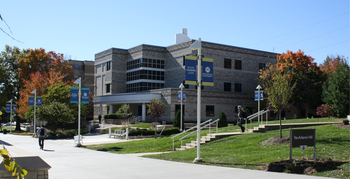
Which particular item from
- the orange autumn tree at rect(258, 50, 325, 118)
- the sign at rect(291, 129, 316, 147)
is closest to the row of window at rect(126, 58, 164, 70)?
the orange autumn tree at rect(258, 50, 325, 118)

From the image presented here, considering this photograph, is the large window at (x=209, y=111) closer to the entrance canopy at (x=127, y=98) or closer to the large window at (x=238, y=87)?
the large window at (x=238, y=87)

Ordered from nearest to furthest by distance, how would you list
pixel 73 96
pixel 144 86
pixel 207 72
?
1. pixel 207 72
2. pixel 73 96
3. pixel 144 86

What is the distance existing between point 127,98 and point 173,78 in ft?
28.0

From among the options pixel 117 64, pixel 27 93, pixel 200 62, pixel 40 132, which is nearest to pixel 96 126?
pixel 27 93

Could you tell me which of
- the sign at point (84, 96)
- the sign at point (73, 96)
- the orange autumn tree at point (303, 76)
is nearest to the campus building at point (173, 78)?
the orange autumn tree at point (303, 76)

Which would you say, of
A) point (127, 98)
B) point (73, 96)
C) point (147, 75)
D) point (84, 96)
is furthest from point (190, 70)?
point (147, 75)

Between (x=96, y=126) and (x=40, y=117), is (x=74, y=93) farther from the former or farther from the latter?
(x=96, y=126)

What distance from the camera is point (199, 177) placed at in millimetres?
9500

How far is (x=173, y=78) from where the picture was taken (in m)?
51.5

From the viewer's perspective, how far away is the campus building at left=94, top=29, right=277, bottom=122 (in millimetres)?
46619

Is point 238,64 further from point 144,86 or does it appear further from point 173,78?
point 144,86

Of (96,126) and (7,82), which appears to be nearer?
(96,126)

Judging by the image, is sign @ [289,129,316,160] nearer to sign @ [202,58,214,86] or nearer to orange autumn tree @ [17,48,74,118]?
sign @ [202,58,214,86]

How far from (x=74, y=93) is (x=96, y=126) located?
2044 centimetres
